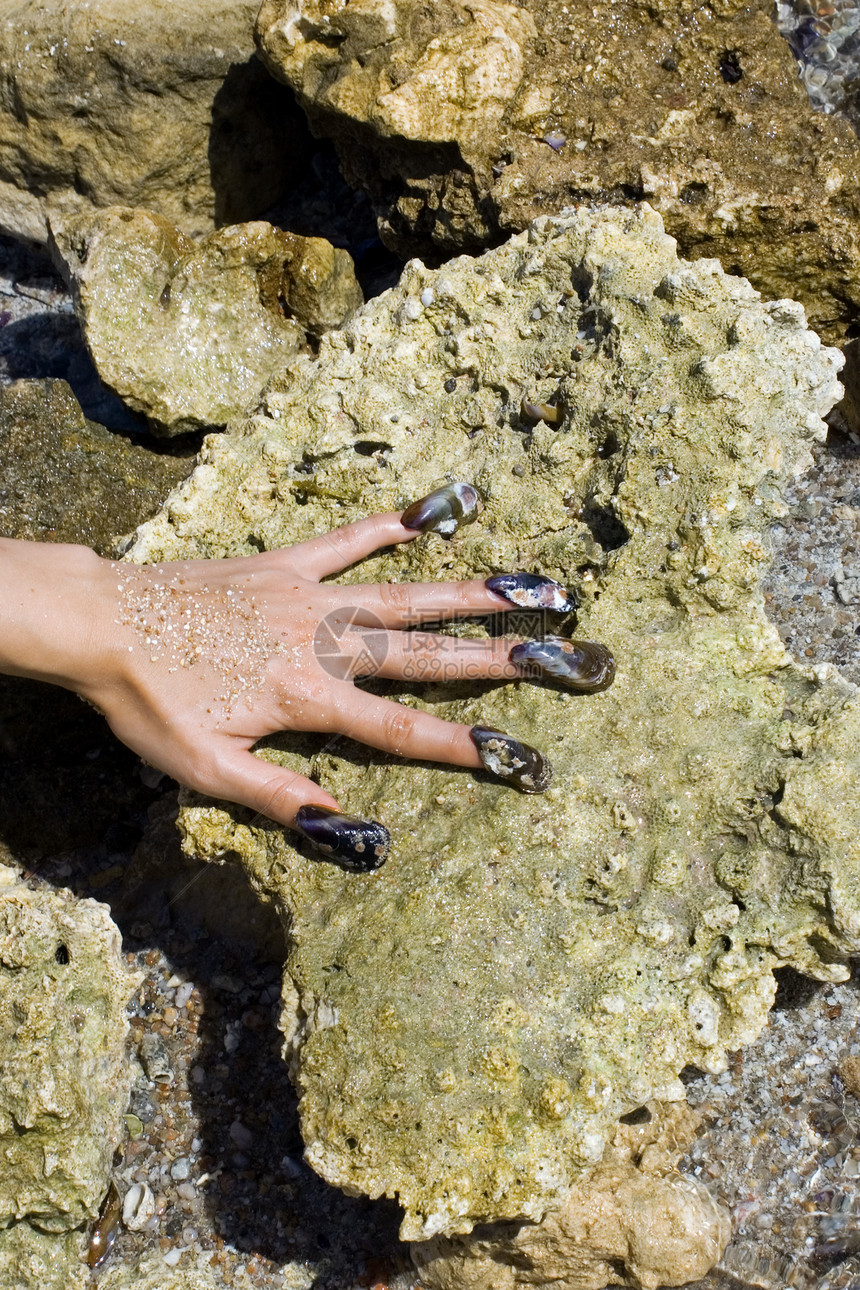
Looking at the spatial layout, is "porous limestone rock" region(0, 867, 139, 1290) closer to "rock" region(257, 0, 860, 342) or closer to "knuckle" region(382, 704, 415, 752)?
"knuckle" region(382, 704, 415, 752)

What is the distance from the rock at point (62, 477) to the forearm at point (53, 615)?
86cm

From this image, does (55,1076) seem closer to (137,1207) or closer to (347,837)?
(137,1207)

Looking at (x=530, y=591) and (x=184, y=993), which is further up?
(x=530, y=591)

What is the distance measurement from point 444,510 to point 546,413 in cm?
45

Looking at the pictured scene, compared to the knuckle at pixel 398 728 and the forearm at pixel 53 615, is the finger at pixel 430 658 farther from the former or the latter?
the forearm at pixel 53 615

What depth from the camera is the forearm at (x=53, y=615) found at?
299 cm

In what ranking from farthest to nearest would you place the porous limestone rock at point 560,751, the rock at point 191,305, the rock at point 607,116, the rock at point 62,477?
the rock at point 191,305, the rock at point 62,477, the rock at point 607,116, the porous limestone rock at point 560,751

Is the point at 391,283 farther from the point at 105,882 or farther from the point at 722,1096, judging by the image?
the point at 722,1096

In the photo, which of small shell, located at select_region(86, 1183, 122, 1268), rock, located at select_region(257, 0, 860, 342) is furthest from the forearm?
rock, located at select_region(257, 0, 860, 342)

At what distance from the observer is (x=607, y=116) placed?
3.84 metres

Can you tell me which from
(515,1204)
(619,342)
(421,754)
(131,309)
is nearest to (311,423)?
(619,342)

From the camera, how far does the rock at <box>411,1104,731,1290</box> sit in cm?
273

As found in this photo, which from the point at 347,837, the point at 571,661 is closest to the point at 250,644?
the point at 347,837

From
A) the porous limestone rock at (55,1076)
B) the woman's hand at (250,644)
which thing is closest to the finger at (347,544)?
the woman's hand at (250,644)
